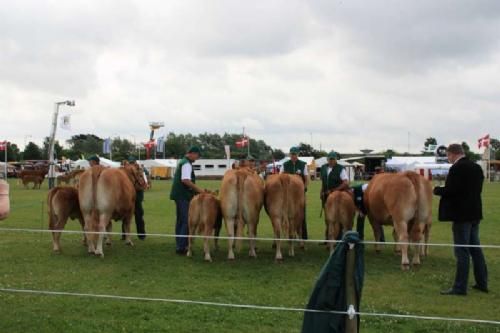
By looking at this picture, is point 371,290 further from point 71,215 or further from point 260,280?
point 71,215

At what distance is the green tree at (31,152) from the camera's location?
333 feet

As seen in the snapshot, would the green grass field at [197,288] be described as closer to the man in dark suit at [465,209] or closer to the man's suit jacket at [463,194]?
the man in dark suit at [465,209]

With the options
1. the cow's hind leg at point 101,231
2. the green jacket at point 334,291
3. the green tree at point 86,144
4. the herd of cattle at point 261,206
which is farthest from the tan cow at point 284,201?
the green tree at point 86,144

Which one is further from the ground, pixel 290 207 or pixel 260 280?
pixel 290 207

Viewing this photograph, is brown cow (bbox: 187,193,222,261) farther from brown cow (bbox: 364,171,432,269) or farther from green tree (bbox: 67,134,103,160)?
Result: green tree (bbox: 67,134,103,160)

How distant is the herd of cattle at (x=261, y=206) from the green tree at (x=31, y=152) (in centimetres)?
9868

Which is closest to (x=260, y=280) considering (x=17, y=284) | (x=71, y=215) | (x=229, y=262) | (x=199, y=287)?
(x=199, y=287)

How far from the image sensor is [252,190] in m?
9.47

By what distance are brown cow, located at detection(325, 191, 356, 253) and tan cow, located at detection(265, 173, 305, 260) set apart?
642 mm

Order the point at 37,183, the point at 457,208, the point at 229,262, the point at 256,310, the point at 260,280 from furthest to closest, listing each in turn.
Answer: the point at 37,183 < the point at 229,262 < the point at 260,280 < the point at 457,208 < the point at 256,310

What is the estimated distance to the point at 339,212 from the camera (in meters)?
9.57

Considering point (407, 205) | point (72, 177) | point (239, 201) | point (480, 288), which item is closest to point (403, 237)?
point (407, 205)

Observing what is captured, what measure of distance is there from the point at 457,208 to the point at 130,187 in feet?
21.6

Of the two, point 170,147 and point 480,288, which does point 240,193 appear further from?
point 170,147
